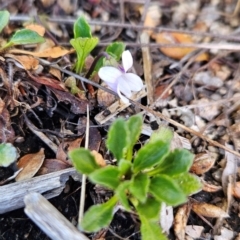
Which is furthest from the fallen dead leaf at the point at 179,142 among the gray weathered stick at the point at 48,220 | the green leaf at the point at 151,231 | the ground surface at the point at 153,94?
the gray weathered stick at the point at 48,220

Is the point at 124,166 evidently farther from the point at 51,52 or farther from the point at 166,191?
the point at 51,52

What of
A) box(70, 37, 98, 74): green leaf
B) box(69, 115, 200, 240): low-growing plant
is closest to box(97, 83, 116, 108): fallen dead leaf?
box(70, 37, 98, 74): green leaf

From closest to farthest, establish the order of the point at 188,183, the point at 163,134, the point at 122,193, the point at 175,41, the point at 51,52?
the point at 122,193 < the point at 188,183 < the point at 163,134 < the point at 51,52 < the point at 175,41

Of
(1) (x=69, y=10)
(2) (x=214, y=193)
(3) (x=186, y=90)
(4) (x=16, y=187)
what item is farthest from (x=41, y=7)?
(2) (x=214, y=193)

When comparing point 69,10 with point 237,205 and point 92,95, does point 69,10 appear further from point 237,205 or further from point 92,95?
point 237,205

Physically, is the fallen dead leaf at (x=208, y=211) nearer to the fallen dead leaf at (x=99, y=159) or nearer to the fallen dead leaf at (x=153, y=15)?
the fallen dead leaf at (x=99, y=159)

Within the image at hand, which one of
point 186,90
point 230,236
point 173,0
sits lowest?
point 230,236

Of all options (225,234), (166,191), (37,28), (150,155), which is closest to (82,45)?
(37,28)
